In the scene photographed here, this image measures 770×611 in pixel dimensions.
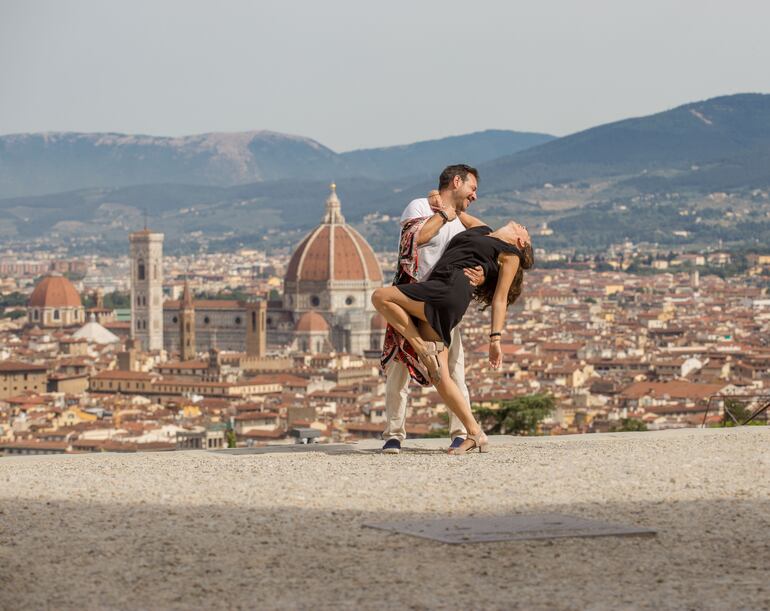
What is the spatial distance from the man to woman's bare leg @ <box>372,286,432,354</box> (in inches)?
6.9

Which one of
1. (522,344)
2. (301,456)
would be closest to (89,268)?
(522,344)

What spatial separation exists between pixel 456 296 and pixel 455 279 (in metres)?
0.08

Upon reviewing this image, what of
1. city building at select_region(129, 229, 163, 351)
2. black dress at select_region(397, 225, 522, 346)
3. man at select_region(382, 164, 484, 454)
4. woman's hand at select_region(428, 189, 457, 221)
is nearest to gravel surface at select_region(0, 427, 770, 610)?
man at select_region(382, 164, 484, 454)

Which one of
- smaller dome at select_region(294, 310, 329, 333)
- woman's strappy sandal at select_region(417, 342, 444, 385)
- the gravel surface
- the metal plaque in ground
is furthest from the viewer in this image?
smaller dome at select_region(294, 310, 329, 333)

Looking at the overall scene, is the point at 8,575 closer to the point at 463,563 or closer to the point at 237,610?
the point at 237,610

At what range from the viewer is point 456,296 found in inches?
270

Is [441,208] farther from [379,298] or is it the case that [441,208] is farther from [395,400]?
[395,400]

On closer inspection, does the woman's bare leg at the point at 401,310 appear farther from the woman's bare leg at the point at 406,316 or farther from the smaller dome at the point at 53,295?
the smaller dome at the point at 53,295

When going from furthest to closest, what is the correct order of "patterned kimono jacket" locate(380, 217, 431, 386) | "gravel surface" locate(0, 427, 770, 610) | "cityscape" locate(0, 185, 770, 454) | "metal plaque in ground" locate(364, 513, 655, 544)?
"cityscape" locate(0, 185, 770, 454), "patterned kimono jacket" locate(380, 217, 431, 386), "metal plaque in ground" locate(364, 513, 655, 544), "gravel surface" locate(0, 427, 770, 610)

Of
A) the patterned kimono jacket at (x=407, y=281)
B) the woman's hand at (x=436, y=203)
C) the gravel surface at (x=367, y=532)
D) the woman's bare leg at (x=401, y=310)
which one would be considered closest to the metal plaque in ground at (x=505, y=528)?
the gravel surface at (x=367, y=532)

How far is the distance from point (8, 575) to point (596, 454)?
2872mm

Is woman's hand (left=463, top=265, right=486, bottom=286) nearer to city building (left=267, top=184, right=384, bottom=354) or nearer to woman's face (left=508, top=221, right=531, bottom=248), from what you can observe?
woman's face (left=508, top=221, right=531, bottom=248)

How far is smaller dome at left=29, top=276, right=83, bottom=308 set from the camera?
86.9 metres

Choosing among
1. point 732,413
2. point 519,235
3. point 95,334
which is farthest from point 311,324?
point 519,235
